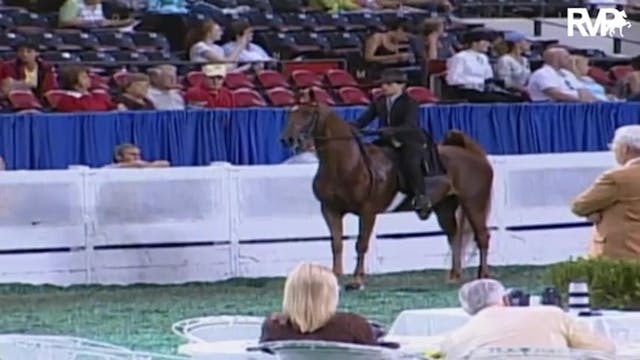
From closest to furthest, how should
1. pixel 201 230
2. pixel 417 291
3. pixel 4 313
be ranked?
pixel 4 313 → pixel 417 291 → pixel 201 230

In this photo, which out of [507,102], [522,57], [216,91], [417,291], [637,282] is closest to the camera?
[637,282]

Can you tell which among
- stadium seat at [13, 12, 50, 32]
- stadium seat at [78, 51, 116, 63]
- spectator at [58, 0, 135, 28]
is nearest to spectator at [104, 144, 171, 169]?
stadium seat at [78, 51, 116, 63]

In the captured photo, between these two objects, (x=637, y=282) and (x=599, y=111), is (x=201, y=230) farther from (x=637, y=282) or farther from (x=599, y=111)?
(x=637, y=282)

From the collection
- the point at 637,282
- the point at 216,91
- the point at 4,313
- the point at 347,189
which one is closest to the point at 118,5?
the point at 216,91

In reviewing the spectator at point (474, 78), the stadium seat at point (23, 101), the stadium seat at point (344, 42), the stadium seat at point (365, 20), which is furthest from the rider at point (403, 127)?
the stadium seat at point (365, 20)

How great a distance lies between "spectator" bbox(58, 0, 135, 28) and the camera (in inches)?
875

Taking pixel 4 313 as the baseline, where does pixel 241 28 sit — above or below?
above

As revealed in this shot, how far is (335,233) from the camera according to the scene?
16.4m

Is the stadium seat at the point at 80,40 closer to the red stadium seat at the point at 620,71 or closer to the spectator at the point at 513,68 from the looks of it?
the spectator at the point at 513,68

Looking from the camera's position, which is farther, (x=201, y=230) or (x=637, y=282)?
(x=201, y=230)

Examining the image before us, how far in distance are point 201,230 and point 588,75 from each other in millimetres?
6654

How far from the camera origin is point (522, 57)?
22.3 metres

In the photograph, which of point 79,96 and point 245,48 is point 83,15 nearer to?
point 245,48

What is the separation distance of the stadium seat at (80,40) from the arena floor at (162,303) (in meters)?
5.05
